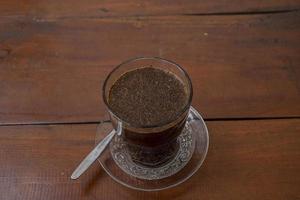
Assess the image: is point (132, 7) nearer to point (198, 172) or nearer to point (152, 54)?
point (152, 54)

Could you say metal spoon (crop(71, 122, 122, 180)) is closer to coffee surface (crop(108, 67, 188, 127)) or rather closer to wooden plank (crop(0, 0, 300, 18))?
coffee surface (crop(108, 67, 188, 127))

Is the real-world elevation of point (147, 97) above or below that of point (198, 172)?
above

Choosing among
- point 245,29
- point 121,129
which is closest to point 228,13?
point 245,29

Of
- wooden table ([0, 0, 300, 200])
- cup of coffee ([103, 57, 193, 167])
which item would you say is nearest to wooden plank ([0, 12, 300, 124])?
wooden table ([0, 0, 300, 200])

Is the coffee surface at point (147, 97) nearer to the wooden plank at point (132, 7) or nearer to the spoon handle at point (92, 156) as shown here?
the spoon handle at point (92, 156)

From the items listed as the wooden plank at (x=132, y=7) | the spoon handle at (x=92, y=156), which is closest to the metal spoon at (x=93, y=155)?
the spoon handle at (x=92, y=156)

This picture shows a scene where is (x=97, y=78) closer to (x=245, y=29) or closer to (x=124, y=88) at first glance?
(x=124, y=88)

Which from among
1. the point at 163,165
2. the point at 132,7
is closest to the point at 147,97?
the point at 163,165
